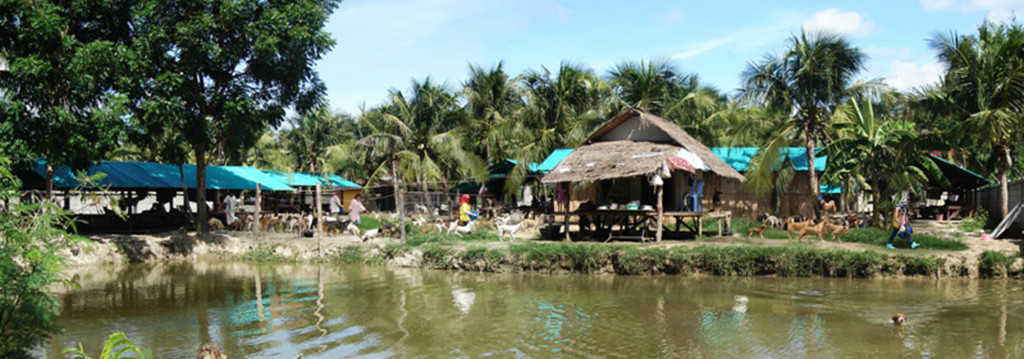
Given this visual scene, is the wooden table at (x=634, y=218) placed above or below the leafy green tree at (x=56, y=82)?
below

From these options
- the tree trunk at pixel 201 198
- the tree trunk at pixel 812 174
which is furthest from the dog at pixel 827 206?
the tree trunk at pixel 201 198

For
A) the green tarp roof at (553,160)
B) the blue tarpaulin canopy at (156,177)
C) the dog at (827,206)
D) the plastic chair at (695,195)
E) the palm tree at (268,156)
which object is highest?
the palm tree at (268,156)

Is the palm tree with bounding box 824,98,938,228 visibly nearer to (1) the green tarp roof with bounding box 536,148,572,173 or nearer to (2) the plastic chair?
(2) the plastic chair

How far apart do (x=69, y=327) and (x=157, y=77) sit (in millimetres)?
8259

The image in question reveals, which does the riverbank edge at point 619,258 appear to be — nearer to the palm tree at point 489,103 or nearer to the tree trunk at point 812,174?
the tree trunk at point 812,174

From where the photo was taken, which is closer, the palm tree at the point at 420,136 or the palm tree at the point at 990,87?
the palm tree at the point at 990,87

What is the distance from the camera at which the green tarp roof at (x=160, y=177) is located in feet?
63.4

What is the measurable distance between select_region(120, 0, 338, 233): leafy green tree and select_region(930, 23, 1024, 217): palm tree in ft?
52.0

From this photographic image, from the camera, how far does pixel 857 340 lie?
8734mm

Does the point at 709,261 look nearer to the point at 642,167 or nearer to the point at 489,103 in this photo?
the point at 642,167

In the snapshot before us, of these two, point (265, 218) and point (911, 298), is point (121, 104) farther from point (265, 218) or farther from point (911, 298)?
point (911, 298)

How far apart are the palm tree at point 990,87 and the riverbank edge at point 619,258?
382cm

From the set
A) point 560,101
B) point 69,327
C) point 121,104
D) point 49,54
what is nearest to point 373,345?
point 69,327

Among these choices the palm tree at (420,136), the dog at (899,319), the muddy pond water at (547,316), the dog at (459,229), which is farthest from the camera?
the palm tree at (420,136)
